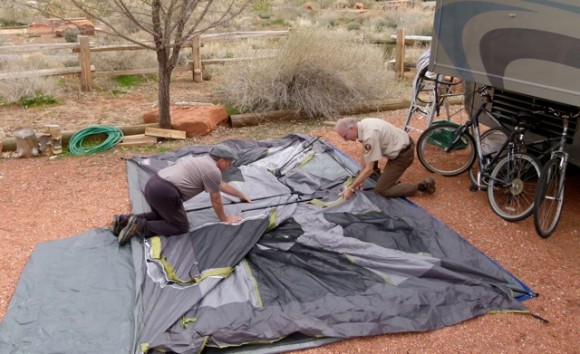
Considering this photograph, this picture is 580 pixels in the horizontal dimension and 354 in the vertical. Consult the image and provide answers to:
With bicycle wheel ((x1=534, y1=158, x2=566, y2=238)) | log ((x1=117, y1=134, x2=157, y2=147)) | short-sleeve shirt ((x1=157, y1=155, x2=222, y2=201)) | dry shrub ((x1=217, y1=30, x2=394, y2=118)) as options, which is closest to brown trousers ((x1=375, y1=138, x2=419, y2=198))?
bicycle wheel ((x1=534, y1=158, x2=566, y2=238))

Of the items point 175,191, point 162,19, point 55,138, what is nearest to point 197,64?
point 162,19

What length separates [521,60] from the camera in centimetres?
491

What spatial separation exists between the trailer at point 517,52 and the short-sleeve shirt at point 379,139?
112 cm

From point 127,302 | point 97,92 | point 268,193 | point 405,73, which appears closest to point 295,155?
point 268,193

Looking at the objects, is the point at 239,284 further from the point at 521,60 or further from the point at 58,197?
the point at 521,60

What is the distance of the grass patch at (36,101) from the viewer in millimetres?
9531

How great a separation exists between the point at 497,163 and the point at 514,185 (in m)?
0.41

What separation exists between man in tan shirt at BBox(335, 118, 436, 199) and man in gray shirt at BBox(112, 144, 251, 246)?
1395 millimetres

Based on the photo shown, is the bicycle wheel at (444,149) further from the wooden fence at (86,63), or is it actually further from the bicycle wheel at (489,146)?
the wooden fence at (86,63)

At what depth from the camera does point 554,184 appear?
16.5ft

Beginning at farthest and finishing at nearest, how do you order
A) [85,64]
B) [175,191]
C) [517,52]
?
1. [85,64]
2. [517,52]
3. [175,191]

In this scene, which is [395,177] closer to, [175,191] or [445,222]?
[445,222]

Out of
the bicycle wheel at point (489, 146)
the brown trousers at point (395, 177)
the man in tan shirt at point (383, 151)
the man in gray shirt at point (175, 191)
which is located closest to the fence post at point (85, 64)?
the man in gray shirt at point (175, 191)

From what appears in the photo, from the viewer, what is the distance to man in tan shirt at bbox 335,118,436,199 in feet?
16.9
